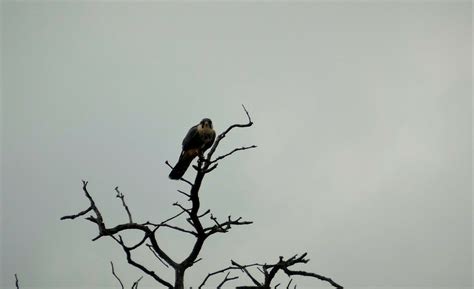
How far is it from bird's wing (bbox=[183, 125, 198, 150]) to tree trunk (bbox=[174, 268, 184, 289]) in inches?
136

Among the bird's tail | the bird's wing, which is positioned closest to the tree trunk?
the bird's tail

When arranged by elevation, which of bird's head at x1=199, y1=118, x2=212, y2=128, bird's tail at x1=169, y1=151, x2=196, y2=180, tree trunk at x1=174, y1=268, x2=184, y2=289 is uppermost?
bird's head at x1=199, y1=118, x2=212, y2=128

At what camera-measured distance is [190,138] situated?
26.7ft

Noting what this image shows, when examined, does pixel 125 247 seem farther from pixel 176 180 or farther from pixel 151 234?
pixel 176 180

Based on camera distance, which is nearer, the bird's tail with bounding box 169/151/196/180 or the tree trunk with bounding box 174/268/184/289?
the tree trunk with bounding box 174/268/184/289

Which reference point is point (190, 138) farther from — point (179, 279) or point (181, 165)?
point (179, 279)

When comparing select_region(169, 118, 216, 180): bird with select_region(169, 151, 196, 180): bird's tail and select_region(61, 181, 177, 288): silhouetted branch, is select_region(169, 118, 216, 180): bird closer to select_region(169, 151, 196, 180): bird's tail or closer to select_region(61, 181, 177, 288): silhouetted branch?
select_region(169, 151, 196, 180): bird's tail

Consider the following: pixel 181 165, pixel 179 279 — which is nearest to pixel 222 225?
pixel 179 279

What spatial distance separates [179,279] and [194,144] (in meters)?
3.61

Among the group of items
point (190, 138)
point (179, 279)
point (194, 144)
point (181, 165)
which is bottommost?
point (179, 279)

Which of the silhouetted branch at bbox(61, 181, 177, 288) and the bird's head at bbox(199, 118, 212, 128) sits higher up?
the bird's head at bbox(199, 118, 212, 128)

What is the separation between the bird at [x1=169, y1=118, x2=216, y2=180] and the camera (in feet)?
24.9

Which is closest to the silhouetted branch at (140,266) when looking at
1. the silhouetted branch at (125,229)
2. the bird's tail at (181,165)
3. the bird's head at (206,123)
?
the silhouetted branch at (125,229)

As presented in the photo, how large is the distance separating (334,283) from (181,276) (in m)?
1.56
